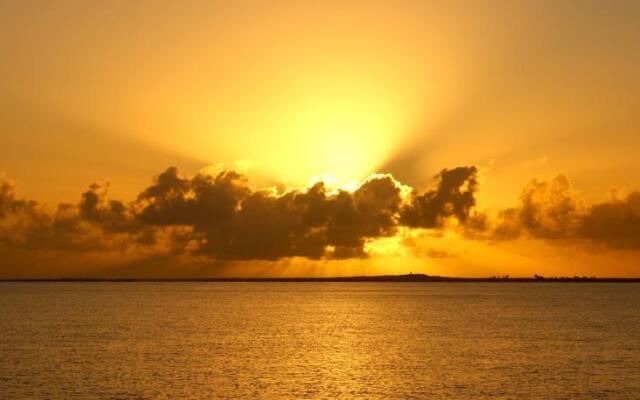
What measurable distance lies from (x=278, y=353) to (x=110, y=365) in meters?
24.6

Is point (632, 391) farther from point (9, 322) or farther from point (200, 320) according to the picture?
point (9, 322)

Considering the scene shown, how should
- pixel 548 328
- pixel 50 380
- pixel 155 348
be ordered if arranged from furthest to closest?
pixel 548 328
pixel 155 348
pixel 50 380

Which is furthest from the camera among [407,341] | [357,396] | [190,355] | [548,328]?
[548,328]

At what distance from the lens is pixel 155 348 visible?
111 metres

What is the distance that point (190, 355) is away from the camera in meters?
102

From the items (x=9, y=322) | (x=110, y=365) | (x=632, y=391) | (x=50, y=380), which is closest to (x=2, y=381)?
(x=50, y=380)

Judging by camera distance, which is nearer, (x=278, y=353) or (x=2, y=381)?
(x=2, y=381)

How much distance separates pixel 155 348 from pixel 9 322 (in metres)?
64.4

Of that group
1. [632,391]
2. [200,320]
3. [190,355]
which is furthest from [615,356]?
[200,320]

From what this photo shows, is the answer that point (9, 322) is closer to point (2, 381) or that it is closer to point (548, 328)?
point (2, 381)

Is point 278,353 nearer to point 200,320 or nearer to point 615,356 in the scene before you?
point 615,356

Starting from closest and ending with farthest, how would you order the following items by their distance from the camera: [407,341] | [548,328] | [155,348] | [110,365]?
[110,365] < [155,348] < [407,341] < [548,328]

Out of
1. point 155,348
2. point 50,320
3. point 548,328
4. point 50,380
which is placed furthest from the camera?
point 50,320

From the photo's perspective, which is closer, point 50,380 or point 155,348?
point 50,380
